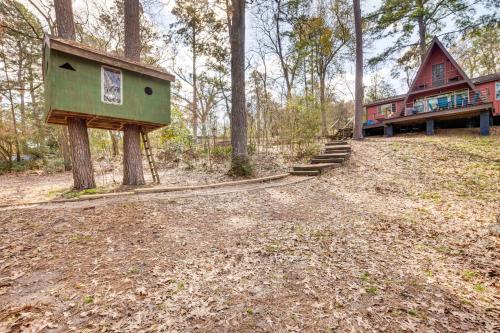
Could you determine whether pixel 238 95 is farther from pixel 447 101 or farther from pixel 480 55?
pixel 480 55

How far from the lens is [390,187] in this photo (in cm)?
632

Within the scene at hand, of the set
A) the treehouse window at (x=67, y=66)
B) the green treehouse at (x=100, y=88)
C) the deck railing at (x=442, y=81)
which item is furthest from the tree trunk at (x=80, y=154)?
the deck railing at (x=442, y=81)

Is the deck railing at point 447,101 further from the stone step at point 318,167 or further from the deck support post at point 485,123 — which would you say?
the stone step at point 318,167

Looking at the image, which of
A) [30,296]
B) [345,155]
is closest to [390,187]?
[345,155]

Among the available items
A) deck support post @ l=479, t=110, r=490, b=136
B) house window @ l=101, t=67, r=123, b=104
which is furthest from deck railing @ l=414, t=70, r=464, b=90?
house window @ l=101, t=67, r=123, b=104

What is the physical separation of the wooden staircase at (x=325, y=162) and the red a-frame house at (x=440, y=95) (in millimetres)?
7153

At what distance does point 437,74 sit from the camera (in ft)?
51.4

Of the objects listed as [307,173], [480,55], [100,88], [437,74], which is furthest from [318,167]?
[480,55]

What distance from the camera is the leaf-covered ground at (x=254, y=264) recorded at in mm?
2062

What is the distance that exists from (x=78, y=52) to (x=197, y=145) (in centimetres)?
701

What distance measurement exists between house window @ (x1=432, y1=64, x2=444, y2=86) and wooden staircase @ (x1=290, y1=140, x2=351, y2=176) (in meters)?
11.4

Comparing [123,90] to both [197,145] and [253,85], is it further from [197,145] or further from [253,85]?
[253,85]

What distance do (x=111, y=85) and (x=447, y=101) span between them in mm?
18662

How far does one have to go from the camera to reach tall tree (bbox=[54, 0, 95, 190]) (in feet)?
20.3
